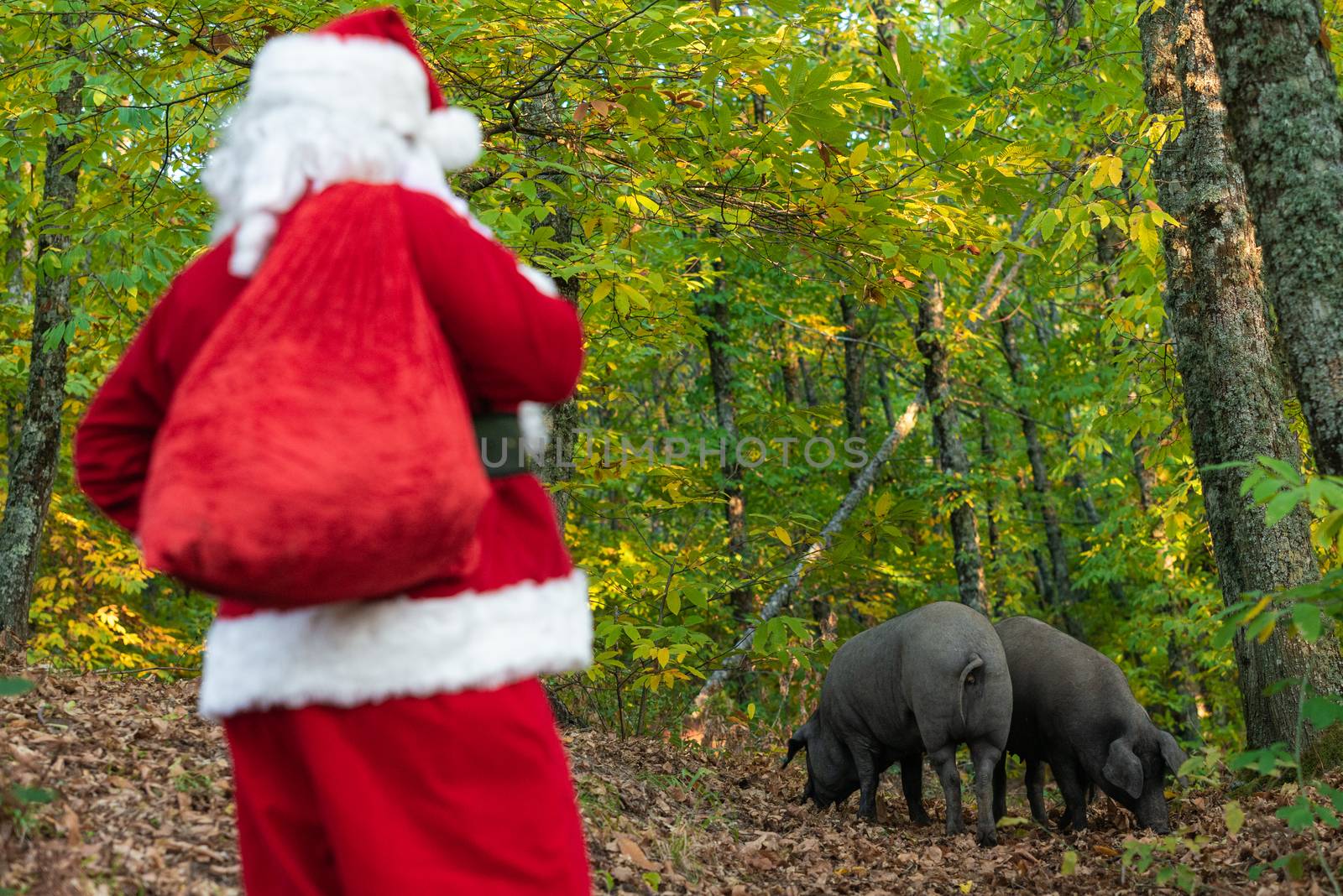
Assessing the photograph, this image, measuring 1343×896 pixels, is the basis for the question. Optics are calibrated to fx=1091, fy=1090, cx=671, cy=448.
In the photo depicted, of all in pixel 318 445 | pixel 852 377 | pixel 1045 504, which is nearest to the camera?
pixel 318 445

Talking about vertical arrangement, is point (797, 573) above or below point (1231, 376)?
below

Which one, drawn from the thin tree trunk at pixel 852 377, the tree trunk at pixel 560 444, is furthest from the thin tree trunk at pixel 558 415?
the thin tree trunk at pixel 852 377

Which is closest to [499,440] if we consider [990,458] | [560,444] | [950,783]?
[560,444]

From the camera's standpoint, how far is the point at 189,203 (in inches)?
263

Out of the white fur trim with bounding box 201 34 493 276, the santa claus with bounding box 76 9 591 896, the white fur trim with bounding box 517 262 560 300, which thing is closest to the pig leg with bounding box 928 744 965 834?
the santa claus with bounding box 76 9 591 896

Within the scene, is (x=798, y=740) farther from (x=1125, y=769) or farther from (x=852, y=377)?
(x=852, y=377)

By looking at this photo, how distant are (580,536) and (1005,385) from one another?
464 inches

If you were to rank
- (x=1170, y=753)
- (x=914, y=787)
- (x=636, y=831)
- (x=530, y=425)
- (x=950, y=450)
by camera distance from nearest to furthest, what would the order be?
(x=530, y=425) → (x=636, y=831) → (x=1170, y=753) → (x=914, y=787) → (x=950, y=450)

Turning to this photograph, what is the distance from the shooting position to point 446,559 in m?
1.78

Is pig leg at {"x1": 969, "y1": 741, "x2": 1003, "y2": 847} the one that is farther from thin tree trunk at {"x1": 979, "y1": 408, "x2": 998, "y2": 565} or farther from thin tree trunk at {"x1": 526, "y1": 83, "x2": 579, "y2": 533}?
thin tree trunk at {"x1": 979, "y1": 408, "x2": 998, "y2": 565}

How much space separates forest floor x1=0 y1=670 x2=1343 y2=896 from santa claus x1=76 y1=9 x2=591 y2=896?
1.77 meters

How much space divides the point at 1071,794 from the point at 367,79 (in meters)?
7.81

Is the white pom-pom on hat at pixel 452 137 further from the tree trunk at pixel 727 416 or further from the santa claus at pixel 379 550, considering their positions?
the tree trunk at pixel 727 416

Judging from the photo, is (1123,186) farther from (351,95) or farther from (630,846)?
(351,95)
